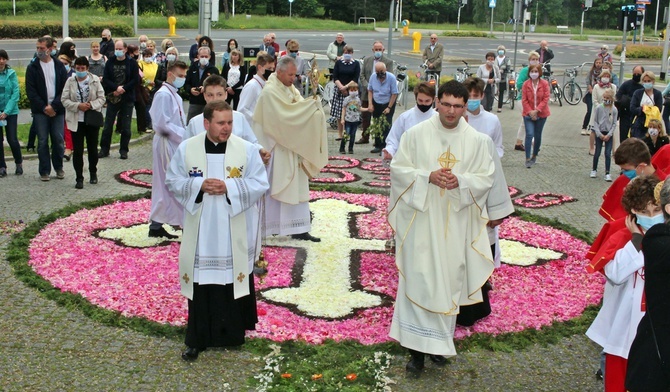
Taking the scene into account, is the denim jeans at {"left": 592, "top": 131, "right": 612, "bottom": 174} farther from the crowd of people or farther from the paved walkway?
the paved walkway

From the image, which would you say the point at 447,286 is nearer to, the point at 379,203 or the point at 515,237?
the point at 515,237

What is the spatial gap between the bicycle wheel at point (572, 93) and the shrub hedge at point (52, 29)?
24.4m

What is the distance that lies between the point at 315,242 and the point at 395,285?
6.16ft

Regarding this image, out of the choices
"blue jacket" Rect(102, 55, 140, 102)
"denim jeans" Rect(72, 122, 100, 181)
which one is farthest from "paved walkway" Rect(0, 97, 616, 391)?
"blue jacket" Rect(102, 55, 140, 102)

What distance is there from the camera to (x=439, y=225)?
6949mm

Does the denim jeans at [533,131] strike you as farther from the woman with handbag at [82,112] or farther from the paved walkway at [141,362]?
the paved walkway at [141,362]

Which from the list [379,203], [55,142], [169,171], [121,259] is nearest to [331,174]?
[379,203]

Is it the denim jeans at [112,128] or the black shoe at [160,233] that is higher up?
the denim jeans at [112,128]

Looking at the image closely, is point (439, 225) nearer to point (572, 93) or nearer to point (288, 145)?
point (288, 145)

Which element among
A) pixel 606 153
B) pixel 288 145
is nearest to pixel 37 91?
pixel 288 145

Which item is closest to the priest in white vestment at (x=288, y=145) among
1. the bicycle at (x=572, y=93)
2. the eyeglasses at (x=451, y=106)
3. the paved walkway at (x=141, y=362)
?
the paved walkway at (x=141, y=362)

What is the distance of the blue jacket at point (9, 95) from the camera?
13779 mm

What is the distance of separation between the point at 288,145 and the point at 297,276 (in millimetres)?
1808

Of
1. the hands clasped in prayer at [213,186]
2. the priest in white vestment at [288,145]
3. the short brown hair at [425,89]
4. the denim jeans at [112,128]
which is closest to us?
the hands clasped in prayer at [213,186]
